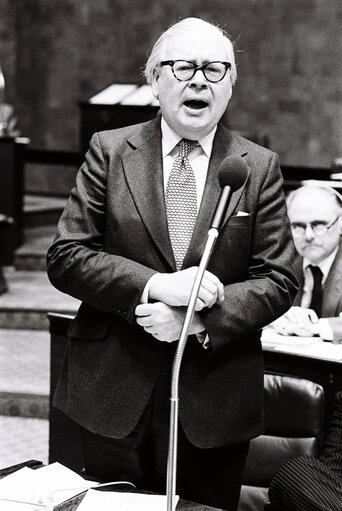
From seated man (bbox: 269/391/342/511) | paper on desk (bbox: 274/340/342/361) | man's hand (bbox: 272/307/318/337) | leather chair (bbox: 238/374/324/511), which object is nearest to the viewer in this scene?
seated man (bbox: 269/391/342/511)

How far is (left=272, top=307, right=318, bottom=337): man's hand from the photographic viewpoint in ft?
12.0

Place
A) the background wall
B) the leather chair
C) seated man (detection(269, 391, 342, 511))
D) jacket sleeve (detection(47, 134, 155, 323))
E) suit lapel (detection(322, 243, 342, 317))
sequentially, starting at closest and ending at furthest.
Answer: jacket sleeve (detection(47, 134, 155, 323)), seated man (detection(269, 391, 342, 511)), the leather chair, suit lapel (detection(322, 243, 342, 317)), the background wall

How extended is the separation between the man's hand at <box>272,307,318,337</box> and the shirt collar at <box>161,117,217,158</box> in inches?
60.9

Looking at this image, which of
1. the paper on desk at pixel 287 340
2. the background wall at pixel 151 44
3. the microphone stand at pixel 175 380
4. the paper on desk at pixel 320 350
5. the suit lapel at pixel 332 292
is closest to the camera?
the microphone stand at pixel 175 380

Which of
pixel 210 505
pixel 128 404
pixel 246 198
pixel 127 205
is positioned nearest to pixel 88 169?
pixel 127 205

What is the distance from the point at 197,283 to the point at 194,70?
678 millimetres

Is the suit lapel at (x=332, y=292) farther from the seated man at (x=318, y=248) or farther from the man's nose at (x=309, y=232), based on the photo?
the man's nose at (x=309, y=232)

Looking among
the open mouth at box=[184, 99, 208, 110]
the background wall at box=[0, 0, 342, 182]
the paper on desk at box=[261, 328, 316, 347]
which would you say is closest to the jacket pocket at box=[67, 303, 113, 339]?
the open mouth at box=[184, 99, 208, 110]

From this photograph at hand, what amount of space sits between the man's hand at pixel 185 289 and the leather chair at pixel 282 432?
916 mm

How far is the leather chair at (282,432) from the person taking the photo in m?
2.87

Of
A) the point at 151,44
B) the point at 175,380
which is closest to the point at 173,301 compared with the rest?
the point at 175,380

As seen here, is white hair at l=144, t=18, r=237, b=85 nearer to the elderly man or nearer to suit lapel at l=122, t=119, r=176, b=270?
the elderly man

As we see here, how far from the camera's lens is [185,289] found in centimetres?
200

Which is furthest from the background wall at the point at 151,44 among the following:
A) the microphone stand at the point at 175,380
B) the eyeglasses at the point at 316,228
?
the microphone stand at the point at 175,380
